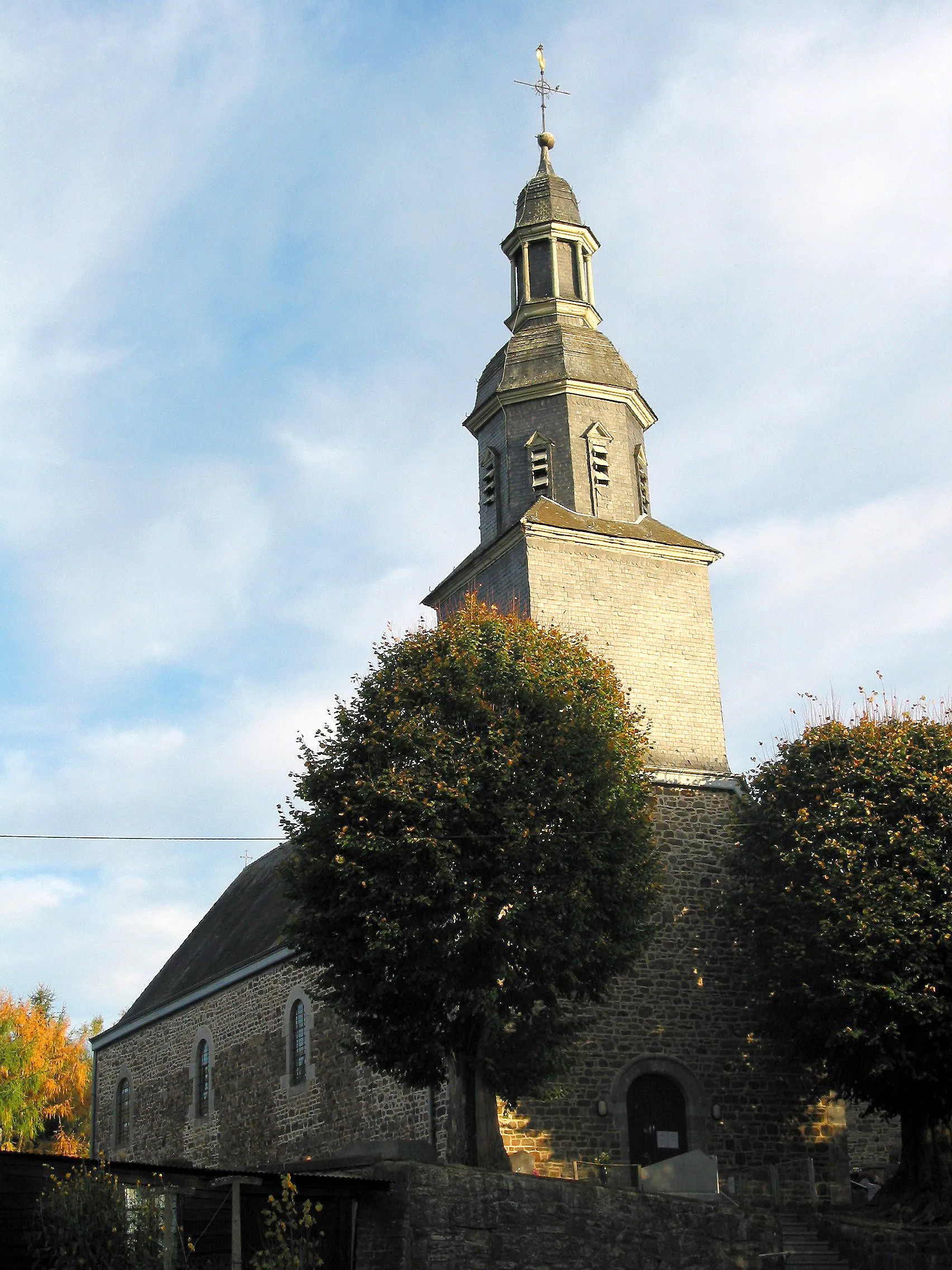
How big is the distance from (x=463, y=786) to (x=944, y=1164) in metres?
9.50

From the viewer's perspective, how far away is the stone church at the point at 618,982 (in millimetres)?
23031

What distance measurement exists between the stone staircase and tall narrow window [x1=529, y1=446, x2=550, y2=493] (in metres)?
14.0

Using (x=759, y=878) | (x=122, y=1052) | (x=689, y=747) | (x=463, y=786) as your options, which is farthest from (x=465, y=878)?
(x=122, y=1052)

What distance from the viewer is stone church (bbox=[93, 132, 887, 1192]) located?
23.0 meters

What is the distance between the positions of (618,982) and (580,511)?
9.25m

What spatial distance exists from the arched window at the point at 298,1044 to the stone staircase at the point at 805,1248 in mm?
9239

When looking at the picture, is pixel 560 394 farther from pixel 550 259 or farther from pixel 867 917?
pixel 867 917

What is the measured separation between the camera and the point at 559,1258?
16.8 m

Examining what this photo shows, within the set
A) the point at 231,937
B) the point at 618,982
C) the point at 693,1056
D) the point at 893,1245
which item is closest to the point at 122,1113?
the point at 231,937

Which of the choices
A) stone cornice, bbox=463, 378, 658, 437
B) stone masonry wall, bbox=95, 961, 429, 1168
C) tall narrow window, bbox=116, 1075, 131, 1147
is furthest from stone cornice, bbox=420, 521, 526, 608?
tall narrow window, bbox=116, 1075, 131, 1147

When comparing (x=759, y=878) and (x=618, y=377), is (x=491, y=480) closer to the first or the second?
(x=618, y=377)

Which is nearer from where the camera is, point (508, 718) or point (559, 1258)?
point (559, 1258)

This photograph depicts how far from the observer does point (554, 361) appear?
1142 inches

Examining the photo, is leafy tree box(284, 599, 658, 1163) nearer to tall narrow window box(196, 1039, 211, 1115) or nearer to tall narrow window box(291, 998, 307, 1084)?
tall narrow window box(291, 998, 307, 1084)
